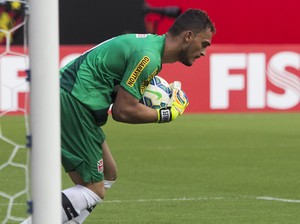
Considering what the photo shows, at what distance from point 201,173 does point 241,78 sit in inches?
328

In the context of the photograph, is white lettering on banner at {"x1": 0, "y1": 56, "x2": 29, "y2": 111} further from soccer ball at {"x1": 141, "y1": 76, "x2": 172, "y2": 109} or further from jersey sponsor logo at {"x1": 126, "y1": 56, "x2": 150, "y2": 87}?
jersey sponsor logo at {"x1": 126, "y1": 56, "x2": 150, "y2": 87}

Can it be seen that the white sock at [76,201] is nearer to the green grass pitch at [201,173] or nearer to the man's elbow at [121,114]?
the man's elbow at [121,114]

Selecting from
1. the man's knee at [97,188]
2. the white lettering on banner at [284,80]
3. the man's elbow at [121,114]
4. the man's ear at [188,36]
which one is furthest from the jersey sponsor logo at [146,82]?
the white lettering on banner at [284,80]

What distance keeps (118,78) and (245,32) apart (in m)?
19.2

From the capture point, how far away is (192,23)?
662cm

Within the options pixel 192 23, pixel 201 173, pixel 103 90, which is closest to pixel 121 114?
pixel 103 90

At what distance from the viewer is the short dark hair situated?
661 centimetres

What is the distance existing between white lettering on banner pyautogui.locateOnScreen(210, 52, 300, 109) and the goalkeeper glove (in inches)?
512

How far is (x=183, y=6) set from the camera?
24625 mm

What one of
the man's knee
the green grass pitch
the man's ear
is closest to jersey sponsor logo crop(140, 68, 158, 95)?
the man's ear

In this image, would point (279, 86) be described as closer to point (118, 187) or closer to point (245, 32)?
point (245, 32)

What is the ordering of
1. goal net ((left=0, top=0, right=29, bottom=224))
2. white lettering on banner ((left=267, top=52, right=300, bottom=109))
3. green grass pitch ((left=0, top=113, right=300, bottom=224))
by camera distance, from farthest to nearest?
white lettering on banner ((left=267, top=52, right=300, bottom=109)) < goal net ((left=0, top=0, right=29, bottom=224)) < green grass pitch ((left=0, top=113, right=300, bottom=224))

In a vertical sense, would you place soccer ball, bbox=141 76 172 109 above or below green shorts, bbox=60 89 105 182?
above

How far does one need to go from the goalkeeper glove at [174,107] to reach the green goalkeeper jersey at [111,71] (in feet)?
0.79
